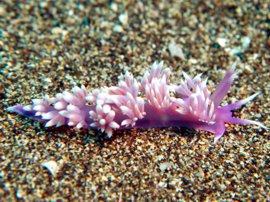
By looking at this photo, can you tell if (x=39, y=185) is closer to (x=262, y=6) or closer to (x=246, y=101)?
(x=246, y=101)

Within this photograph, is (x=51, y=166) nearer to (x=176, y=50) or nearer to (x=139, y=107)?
(x=139, y=107)

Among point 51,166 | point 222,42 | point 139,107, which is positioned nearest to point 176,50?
Result: point 222,42

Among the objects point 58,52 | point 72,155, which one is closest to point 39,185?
point 72,155

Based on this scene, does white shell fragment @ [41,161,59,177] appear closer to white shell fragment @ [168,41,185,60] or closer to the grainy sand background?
the grainy sand background

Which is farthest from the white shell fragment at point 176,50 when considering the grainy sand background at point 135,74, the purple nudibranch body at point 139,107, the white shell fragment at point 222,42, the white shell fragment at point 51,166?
the white shell fragment at point 51,166

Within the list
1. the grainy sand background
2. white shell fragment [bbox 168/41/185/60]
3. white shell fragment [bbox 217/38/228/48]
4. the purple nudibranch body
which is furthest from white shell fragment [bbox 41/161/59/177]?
white shell fragment [bbox 217/38/228/48]

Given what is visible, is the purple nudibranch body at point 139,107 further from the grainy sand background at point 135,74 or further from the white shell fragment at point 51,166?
the white shell fragment at point 51,166
